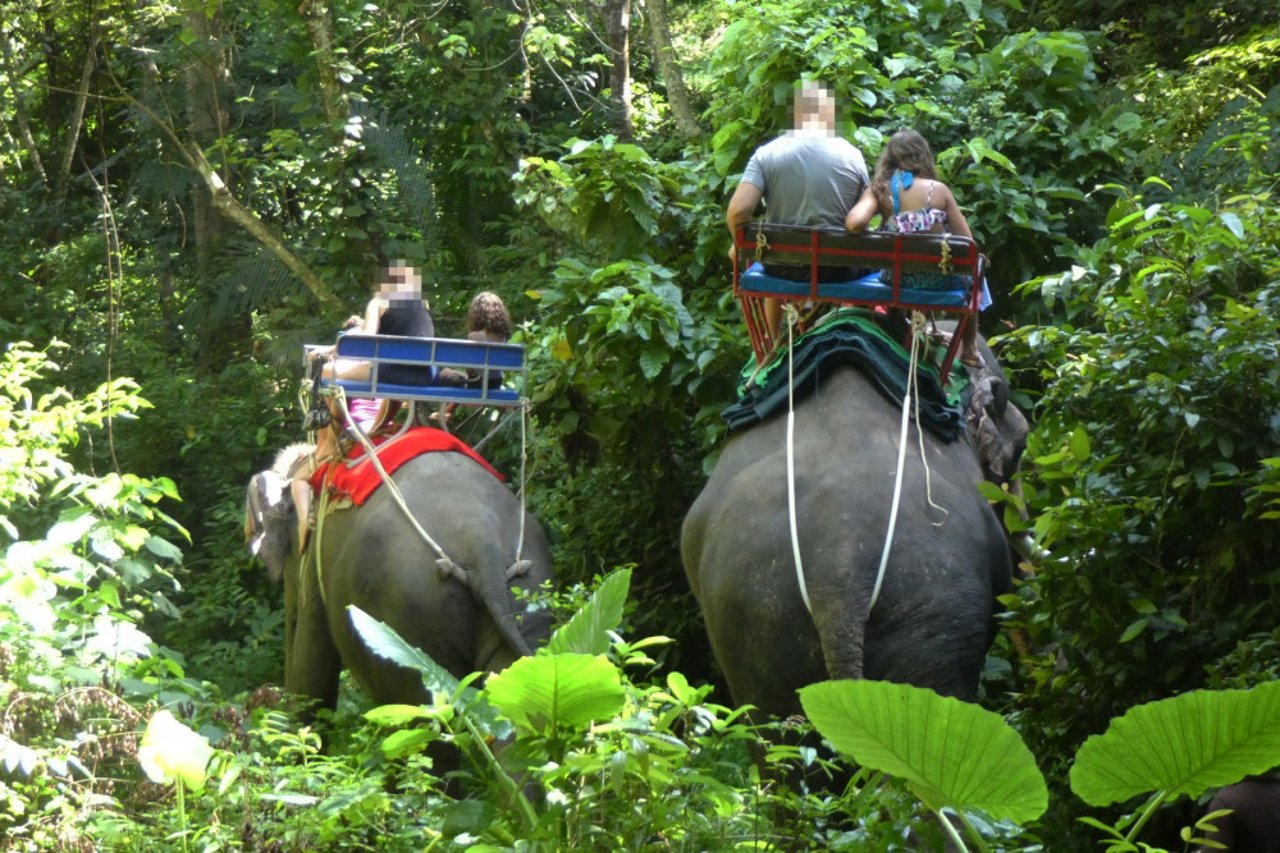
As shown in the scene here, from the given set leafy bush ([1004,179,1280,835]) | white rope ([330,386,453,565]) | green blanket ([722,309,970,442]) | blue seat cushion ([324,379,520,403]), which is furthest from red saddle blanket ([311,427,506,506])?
leafy bush ([1004,179,1280,835])

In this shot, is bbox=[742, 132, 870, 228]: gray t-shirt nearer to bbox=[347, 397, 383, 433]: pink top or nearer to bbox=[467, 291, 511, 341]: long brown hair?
bbox=[467, 291, 511, 341]: long brown hair

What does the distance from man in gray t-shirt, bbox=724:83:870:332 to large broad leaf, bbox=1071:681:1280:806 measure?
11.6 feet

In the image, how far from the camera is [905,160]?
21.3 ft

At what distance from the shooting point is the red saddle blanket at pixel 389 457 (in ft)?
25.3

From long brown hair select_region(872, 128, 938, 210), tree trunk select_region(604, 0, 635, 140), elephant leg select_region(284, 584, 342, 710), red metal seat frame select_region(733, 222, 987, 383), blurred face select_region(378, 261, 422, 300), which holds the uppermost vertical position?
tree trunk select_region(604, 0, 635, 140)

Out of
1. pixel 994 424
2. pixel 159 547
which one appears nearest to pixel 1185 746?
pixel 994 424

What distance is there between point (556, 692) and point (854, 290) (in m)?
3.20

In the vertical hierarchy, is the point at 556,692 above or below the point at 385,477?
above

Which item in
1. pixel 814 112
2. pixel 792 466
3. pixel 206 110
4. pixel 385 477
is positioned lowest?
pixel 385 477

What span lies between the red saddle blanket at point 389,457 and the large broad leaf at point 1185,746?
4965mm

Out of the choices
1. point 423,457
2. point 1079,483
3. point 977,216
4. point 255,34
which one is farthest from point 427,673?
point 255,34

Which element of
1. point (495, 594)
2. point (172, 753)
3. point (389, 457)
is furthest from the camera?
point (389, 457)

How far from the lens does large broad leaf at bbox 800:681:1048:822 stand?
294cm

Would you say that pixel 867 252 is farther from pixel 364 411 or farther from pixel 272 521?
pixel 272 521
